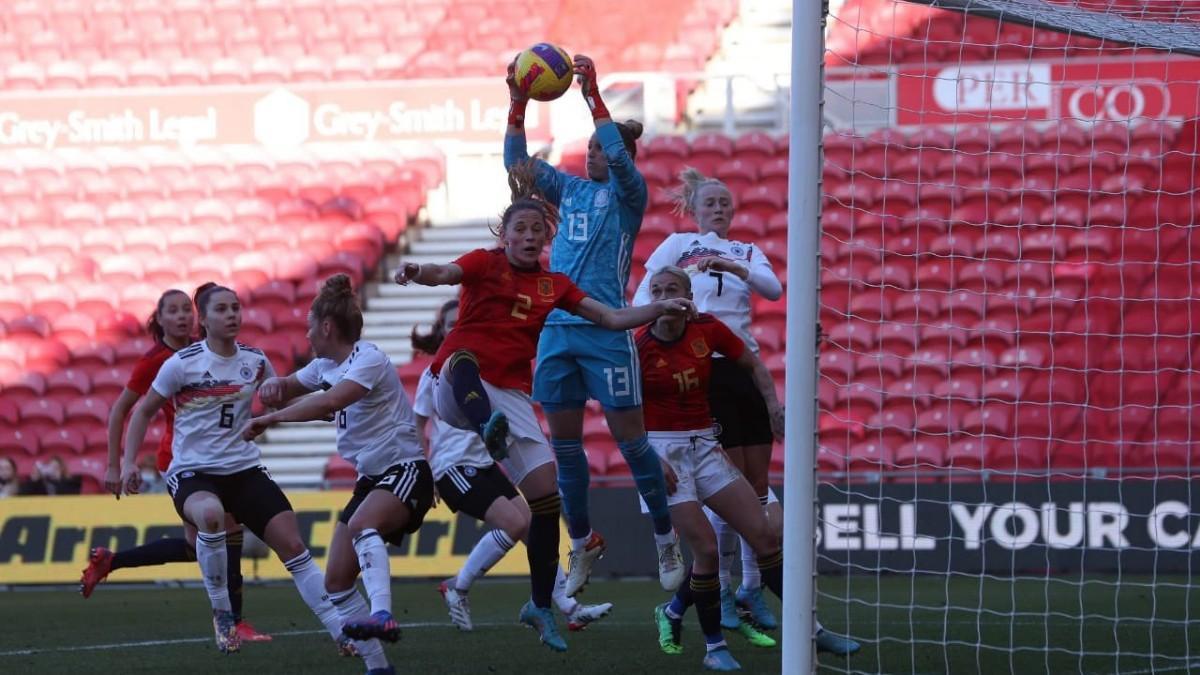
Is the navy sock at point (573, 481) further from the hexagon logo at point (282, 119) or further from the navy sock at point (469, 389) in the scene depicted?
the hexagon logo at point (282, 119)

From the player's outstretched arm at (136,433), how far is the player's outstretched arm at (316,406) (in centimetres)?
177

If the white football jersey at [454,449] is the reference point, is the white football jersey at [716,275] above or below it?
above

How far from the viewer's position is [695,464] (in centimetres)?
789

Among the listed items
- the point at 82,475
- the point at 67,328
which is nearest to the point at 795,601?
the point at 82,475

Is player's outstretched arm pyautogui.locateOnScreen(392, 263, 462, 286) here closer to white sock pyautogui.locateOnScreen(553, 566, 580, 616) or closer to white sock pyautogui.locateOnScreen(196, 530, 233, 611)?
white sock pyautogui.locateOnScreen(553, 566, 580, 616)

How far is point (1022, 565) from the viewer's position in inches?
540

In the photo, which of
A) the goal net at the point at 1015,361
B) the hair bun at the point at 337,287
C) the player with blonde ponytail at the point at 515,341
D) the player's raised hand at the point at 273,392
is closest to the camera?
the player's raised hand at the point at 273,392

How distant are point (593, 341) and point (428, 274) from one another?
1211mm

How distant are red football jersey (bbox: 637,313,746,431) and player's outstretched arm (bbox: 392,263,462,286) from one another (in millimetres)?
1221

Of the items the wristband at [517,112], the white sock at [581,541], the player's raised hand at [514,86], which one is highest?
the player's raised hand at [514,86]

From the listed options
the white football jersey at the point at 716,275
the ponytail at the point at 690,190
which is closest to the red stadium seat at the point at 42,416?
the ponytail at the point at 690,190

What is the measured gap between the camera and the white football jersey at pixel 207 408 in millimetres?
8633

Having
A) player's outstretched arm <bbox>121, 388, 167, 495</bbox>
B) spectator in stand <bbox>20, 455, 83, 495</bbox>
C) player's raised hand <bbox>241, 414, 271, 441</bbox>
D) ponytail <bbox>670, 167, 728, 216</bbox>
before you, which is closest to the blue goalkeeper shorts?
ponytail <bbox>670, 167, 728, 216</bbox>

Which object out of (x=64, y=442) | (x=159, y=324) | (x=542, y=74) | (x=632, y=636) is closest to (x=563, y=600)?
(x=632, y=636)
